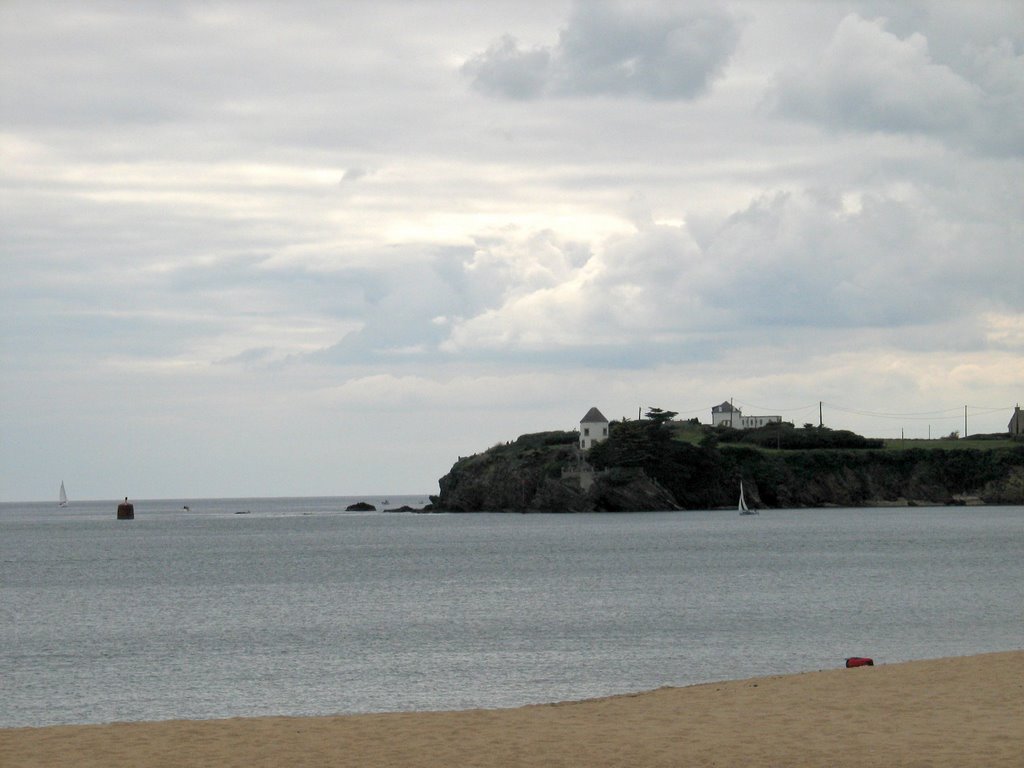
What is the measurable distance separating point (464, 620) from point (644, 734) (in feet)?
97.5

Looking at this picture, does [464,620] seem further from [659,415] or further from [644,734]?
[659,415]

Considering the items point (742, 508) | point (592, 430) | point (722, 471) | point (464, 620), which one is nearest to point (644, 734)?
point (464, 620)

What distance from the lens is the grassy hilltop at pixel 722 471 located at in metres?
171

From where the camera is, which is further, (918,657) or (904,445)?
(904,445)

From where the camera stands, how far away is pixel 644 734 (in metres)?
19.3

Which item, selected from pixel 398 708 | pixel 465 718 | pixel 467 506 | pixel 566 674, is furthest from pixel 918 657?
pixel 467 506

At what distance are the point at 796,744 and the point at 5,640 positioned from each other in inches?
1417

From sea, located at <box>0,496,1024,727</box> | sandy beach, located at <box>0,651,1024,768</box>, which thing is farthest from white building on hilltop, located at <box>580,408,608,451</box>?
sandy beach, located at <box>0,651,1024,768</box>

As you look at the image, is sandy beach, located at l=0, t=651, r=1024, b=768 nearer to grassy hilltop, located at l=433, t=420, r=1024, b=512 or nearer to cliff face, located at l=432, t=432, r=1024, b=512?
grassy hilltop, located at l=433, t=420, r=1024, b=512

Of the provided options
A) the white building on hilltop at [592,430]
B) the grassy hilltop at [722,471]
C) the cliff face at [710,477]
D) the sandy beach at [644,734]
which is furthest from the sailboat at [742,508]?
the sandy beach at [644,734]

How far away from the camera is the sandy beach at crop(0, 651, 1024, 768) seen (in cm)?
1767

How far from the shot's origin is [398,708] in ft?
94.2

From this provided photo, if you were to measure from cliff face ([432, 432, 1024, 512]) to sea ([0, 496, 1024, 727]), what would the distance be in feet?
212

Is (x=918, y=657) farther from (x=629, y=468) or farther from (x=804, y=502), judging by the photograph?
(x=804, y=502)
